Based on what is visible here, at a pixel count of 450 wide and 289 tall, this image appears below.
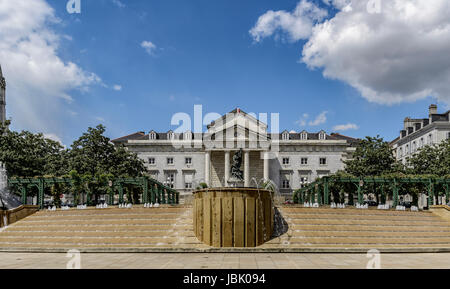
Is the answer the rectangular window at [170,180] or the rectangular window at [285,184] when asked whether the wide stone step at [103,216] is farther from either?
the rectangular window at [285,184]

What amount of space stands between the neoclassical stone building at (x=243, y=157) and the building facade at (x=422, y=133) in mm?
14683

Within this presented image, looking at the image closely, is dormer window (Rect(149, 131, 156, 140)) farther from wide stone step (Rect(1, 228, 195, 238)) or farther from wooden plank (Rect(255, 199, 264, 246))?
wooden plank (Rect(255, 199, 264, 246))

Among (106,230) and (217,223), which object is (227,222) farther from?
(106,230)

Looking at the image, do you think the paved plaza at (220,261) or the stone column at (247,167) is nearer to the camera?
the paved plaza at (220,261)

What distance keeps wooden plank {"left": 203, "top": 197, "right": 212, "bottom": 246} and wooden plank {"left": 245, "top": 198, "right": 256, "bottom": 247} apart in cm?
194

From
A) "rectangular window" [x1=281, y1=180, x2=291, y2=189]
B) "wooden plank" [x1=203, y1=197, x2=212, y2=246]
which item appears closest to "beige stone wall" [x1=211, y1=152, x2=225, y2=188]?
"rectangular window" [x1=281, y1=180, x2=291, y2=189]

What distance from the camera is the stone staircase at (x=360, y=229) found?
1950 centimetres

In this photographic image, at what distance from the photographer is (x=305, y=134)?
75.0 metres

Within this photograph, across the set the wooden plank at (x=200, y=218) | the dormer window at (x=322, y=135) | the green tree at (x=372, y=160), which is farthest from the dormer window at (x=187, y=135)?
the wooden plank at (x=200, y=218)

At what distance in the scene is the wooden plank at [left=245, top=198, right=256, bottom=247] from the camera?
59.7 ft

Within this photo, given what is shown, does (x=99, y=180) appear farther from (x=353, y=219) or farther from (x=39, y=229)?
(x=353, y=219)

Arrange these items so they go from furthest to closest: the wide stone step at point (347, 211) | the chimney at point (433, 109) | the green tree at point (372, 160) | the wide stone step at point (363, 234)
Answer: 1. the chimney at point (433, 109)
2. the green tree at point (372, 160)
3. the wide stone step at point (347, 211)
4. the wide stone step at point (363, 234)
